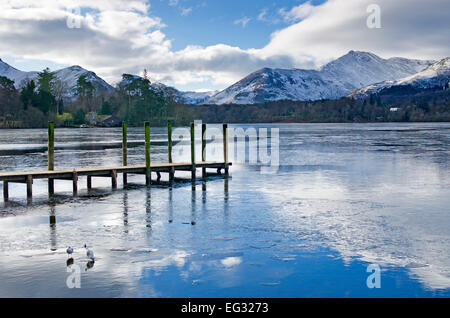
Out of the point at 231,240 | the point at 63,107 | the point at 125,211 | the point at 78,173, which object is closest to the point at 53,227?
the point at 125,211

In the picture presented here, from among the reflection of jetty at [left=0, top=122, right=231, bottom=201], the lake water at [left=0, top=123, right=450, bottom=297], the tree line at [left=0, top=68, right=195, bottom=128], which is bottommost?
the lake water at [left=0, top=123, right=450, bottom=297]

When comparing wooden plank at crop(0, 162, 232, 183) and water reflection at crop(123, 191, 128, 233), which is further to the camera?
wooden plank at crop(0, 162, 232, 183)

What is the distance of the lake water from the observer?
12.0m

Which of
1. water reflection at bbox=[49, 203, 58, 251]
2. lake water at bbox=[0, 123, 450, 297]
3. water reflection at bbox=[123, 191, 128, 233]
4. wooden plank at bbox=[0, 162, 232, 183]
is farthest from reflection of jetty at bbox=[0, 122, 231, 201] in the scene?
water reflection at bbox=[49, 203, 58, 251]

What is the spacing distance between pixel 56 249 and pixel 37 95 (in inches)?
6334

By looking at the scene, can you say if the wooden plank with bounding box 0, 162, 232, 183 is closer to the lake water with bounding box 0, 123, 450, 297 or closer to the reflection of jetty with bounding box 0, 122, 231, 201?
the reflection of jetty with bounding box 0, 122, 231, 201

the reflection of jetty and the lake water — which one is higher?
the reflection of jetty

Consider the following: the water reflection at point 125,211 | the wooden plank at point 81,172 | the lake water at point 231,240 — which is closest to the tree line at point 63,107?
the wooden plank at point 81,172

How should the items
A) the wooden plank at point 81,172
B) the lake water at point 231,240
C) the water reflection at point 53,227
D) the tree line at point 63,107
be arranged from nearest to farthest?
Answer: 1. the lake water at point 231,240
2. the water reflection at point 53,227
3. the wooden plank at point 81,172
4. the tree line at point 63,107

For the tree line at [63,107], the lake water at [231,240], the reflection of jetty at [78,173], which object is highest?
the tree line at [63,107]

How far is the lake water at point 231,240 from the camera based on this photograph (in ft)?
39.2

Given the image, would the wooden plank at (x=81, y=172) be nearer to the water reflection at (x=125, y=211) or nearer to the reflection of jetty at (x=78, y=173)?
the reflection of jetty at (x=78, y=173)
